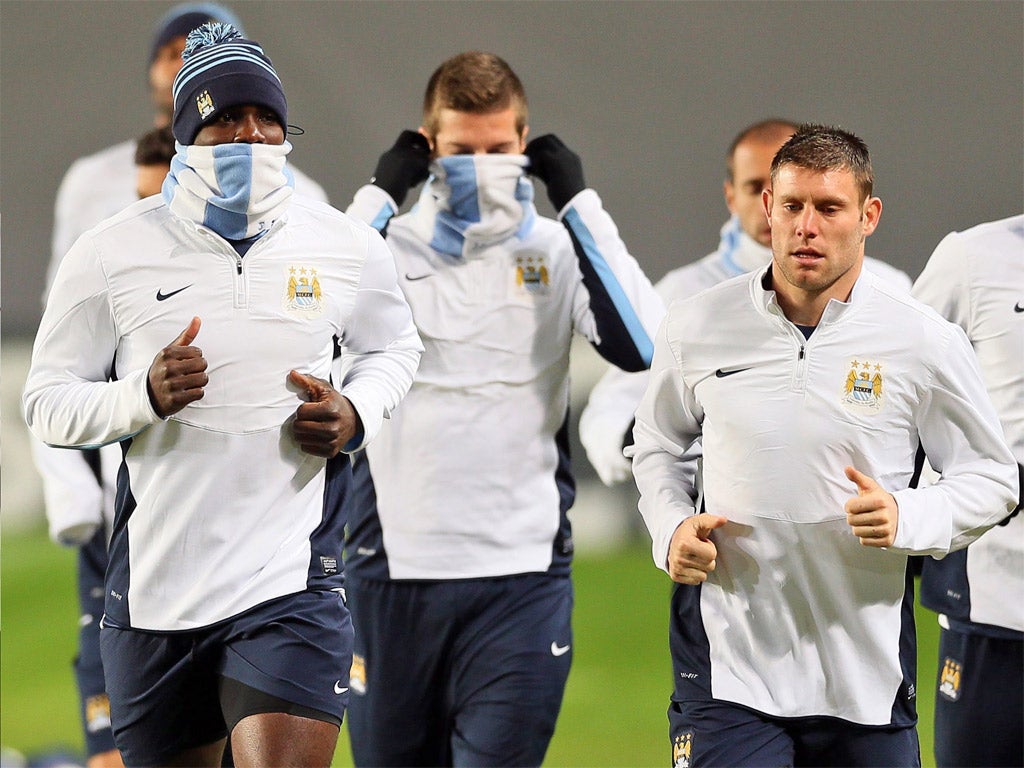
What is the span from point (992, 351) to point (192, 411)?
2.05 meters

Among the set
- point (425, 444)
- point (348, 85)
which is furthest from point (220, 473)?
point (348, 85)

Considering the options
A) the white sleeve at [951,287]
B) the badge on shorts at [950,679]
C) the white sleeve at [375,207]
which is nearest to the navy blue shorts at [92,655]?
the white sleeve at [375,207]

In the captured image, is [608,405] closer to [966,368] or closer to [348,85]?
[966,368]

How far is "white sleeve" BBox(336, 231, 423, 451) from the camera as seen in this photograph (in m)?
3.48

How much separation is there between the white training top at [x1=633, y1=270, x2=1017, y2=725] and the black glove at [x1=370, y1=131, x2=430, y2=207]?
131cm

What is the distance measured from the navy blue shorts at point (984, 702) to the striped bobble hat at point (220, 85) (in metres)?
2.25

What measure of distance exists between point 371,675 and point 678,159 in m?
4.24

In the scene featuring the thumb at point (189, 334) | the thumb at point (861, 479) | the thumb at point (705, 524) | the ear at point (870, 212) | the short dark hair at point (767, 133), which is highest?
the short dark hair at point (767, 133)

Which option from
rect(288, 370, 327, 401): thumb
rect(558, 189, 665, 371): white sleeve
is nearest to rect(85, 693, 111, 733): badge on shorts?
rect(558, 189, 665, 371): white sleeve

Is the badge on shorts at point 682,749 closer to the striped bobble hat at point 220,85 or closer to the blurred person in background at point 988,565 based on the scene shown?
the blurred person in background at point 988,565

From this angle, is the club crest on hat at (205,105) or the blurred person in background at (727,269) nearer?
the club crest on hat at (205,105)

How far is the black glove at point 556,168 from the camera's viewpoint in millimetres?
4238

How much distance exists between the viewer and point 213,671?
10.7ft

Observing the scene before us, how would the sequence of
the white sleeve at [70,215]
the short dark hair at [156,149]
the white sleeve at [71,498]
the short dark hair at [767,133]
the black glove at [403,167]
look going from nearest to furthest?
the black glove at [403,167], the short dark hair at [156,149], the short dark hair at [767,133], the white sleeve at [71,498], the white sleeve at [70,215]
